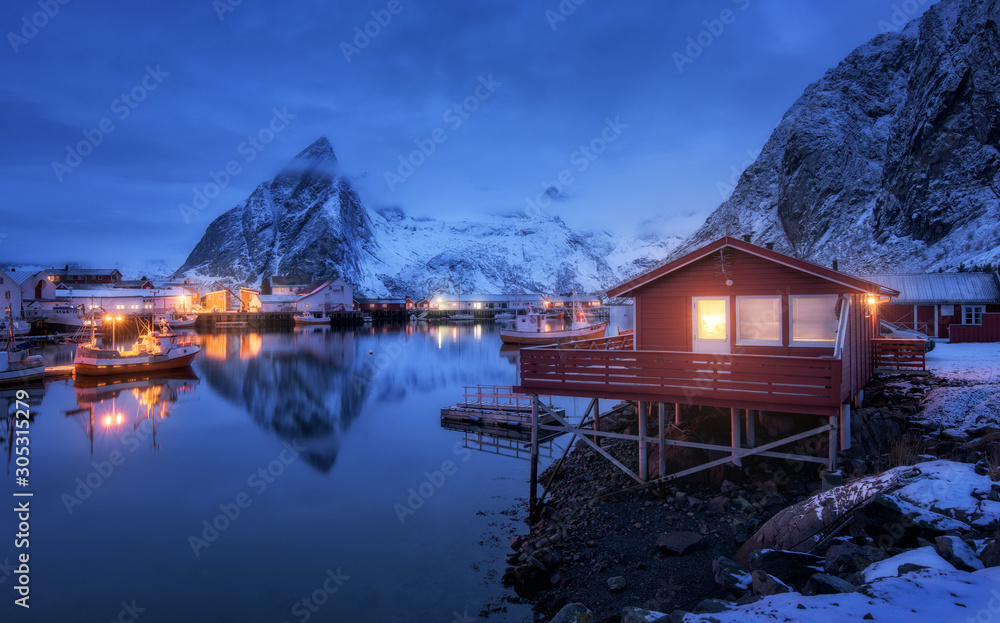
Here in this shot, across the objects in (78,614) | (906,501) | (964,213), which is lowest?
(78,614)

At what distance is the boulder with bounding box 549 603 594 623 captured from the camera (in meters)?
8.60

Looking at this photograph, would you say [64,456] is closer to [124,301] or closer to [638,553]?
[638,553]

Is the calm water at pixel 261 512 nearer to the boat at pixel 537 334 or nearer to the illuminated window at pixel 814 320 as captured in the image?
the illuminated window at pixel 814 320

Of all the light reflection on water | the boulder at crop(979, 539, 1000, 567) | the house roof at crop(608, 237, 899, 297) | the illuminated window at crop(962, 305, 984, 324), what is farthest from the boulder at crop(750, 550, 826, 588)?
the illuminated window at crop(962, 305, 984, 324)

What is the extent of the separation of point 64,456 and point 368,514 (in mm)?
16992

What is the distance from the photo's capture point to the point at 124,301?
110062mm

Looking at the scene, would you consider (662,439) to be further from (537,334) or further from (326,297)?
(326,297)

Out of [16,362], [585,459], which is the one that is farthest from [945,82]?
[16,362]

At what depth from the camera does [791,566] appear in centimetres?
820

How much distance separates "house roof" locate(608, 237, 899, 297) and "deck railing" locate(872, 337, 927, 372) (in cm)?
911

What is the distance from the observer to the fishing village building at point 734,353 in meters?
13.1

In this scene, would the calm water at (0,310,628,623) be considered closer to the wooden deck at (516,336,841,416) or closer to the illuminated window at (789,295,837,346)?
the wooden deck at (516,336,841,416)

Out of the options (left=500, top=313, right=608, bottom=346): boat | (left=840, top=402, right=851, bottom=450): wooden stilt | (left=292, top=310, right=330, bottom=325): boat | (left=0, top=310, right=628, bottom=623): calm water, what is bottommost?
(left=0, top=310, right=628, bottom=623): calm water

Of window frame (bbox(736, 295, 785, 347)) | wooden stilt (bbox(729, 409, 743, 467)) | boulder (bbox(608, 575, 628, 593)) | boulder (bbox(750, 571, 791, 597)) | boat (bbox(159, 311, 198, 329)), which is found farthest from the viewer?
boat (bbox(159, 311, 198, 329))
